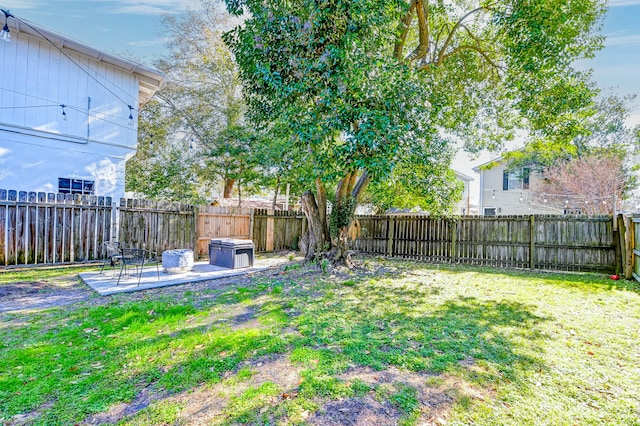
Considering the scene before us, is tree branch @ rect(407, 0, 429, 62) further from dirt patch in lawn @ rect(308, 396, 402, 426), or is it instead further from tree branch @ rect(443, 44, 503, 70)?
dirt patch in lawn @ rect(308, 396, 402, 426)

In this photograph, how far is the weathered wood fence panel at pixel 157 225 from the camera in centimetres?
845

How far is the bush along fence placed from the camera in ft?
23.4

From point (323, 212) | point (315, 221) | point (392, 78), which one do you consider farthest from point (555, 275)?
point (392, 78)

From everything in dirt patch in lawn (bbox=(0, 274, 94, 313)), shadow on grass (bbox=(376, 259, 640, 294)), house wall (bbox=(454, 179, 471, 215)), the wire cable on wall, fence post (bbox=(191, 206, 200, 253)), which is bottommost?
shadow on grass (bbox=(376, 259, 640, 294))

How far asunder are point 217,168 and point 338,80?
34.6 feet

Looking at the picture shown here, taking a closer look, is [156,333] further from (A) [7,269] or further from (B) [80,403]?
(A) [7,269]

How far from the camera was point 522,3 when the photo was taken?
274 inches

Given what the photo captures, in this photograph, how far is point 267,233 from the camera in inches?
463

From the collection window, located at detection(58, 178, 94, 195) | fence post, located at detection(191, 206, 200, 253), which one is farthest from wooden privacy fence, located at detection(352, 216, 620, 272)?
window, located at detection(58, 178, 94, 195)

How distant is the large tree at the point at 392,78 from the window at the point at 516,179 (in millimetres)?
9322

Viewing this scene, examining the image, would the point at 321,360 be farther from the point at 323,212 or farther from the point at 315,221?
the point at 323,212

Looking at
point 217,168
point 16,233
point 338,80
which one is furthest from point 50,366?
point 217,168

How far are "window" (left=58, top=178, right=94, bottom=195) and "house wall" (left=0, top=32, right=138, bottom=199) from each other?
144 mm

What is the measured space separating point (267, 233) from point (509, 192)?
576 inches
